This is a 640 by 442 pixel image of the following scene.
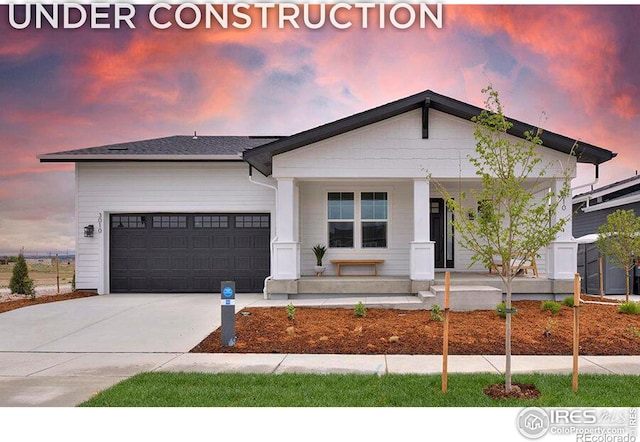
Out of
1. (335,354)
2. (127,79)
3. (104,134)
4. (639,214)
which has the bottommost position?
(335,354)

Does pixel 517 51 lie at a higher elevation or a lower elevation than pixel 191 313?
higher

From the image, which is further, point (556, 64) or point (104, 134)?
point (104, 134)

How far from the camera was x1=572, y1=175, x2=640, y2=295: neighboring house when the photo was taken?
14414 mm

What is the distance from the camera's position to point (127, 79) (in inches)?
587

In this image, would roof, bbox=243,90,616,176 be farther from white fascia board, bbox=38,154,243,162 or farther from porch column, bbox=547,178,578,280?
white fascia board, bbox=38,154,243,162

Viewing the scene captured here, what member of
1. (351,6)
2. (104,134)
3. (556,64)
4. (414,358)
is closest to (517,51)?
(556,64)

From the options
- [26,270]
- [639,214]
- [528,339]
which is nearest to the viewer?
[528,339]

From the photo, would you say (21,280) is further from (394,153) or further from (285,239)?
(394,153)

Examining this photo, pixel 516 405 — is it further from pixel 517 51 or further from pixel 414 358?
pixel 517 51

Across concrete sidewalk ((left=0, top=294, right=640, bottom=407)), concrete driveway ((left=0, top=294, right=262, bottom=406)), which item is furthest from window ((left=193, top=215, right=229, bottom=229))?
concrete sidewalk ((left=0, top=294, right=640, bottom=407))

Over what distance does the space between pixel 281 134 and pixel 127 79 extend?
5.69 metres

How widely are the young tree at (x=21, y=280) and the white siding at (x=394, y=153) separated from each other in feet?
28.6

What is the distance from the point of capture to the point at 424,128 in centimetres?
1120

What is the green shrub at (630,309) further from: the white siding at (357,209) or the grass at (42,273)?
the grass at (42,273)
